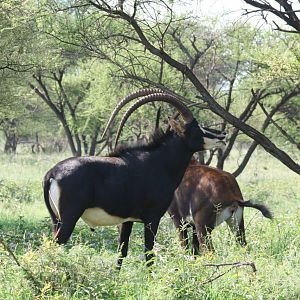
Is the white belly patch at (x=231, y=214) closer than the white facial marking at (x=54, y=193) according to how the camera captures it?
No

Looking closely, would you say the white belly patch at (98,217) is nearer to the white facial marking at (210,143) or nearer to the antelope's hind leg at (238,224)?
the white facial marking at (210,143)

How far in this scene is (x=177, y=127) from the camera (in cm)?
820

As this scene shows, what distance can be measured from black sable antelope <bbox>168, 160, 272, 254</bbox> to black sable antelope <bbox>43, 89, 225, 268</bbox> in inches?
23.8

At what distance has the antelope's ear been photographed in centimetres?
816

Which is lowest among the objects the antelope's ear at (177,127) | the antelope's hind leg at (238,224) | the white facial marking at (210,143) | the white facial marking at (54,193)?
the antelope's hind leg at (238,224)

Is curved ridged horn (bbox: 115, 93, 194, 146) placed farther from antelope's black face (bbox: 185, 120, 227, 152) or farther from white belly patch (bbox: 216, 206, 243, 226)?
white belly patch (bbox: 216, 206, 243, 226)

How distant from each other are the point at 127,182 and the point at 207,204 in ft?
4.80

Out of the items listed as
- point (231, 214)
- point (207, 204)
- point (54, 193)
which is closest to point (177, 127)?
point (207, 204)

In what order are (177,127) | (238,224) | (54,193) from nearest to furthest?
(54,193) < (177,127) < (238,224)

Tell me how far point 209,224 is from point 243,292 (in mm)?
3054

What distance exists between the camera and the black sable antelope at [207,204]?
27.7 ft

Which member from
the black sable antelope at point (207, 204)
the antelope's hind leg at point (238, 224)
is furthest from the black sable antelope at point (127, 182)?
the antelope's hind leg at point (238, 224)

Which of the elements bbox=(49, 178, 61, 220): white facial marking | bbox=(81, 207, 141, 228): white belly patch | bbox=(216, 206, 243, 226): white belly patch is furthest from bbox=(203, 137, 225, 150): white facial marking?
bbox=(49, 178, 61, 220): white facial marking

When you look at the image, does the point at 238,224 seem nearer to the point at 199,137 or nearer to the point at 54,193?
the point at 199,137
